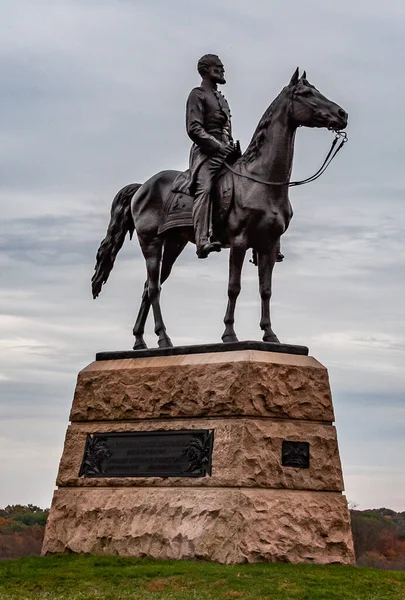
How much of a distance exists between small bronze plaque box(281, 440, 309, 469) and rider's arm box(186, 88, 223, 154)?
11.9 feet

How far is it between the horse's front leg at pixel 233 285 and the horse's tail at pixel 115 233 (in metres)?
2.49

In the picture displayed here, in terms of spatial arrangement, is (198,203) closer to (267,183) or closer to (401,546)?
(267,183)

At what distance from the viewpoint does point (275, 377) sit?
44.9ft

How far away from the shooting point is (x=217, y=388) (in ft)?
44.9

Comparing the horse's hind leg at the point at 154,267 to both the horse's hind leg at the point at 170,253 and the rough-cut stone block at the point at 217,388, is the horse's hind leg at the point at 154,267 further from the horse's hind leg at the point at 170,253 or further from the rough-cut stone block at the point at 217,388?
the rough-cut stone block at the point at 217,388

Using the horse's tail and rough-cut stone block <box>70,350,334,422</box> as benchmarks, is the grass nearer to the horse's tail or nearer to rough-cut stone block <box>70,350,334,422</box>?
rough-cut stone block <box>70,350,334,422</box>

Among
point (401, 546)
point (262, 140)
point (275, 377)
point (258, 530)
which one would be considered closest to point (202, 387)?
point (275, 377)

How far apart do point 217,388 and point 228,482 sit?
1048 mm

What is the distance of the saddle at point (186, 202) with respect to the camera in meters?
14.6

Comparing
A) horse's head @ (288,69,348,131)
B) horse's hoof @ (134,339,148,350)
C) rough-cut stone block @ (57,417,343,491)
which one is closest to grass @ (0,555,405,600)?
rough-cut stone block @ (57,417,343,491)

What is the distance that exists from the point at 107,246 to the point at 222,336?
2.81 metres

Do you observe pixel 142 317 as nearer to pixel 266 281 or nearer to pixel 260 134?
pixel 266 281

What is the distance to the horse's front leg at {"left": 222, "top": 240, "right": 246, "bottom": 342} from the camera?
14453 millimetres


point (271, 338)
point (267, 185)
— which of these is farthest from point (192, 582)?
point (267, 185)
